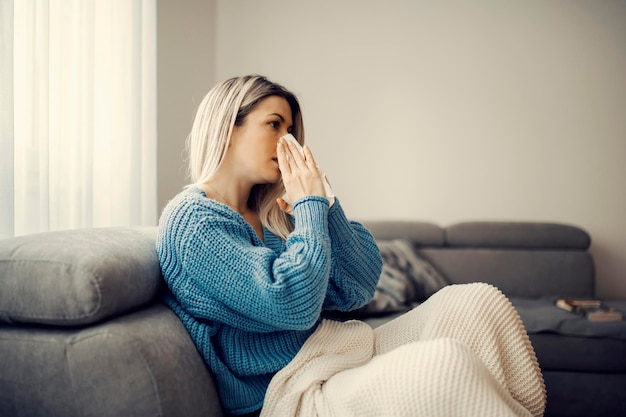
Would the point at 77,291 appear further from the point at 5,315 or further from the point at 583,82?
the point at 583,82

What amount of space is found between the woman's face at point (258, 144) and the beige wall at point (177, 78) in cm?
161

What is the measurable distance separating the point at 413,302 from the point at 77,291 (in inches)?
77.0

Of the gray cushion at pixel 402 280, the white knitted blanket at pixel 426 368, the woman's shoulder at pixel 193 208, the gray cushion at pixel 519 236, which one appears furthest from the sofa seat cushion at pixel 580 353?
the woman's shoulder at pixel 193 208

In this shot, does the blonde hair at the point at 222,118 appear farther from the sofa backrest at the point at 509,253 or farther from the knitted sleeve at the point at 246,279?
the sofa backrest at the point at 509,253

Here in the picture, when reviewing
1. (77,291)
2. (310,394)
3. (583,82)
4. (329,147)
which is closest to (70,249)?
(77,291)

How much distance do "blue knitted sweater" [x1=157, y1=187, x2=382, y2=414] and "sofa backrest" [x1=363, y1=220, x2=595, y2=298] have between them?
1852 mm

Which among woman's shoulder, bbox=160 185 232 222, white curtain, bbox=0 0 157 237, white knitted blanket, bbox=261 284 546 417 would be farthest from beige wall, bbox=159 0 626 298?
woman's shoulder, bbox=160 185 232 222

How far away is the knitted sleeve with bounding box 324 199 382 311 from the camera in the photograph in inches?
50.0

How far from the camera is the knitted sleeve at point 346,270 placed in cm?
127

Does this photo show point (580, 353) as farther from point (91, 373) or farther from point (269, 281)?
point (91, 373)

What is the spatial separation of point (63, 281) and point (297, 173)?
582mm

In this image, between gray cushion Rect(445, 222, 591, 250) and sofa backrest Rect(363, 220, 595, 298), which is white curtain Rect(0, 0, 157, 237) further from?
gray cushion Rect(445, 222, 591, 250)

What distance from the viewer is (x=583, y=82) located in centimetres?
326

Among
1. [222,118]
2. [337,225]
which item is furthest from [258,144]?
[337,225]
